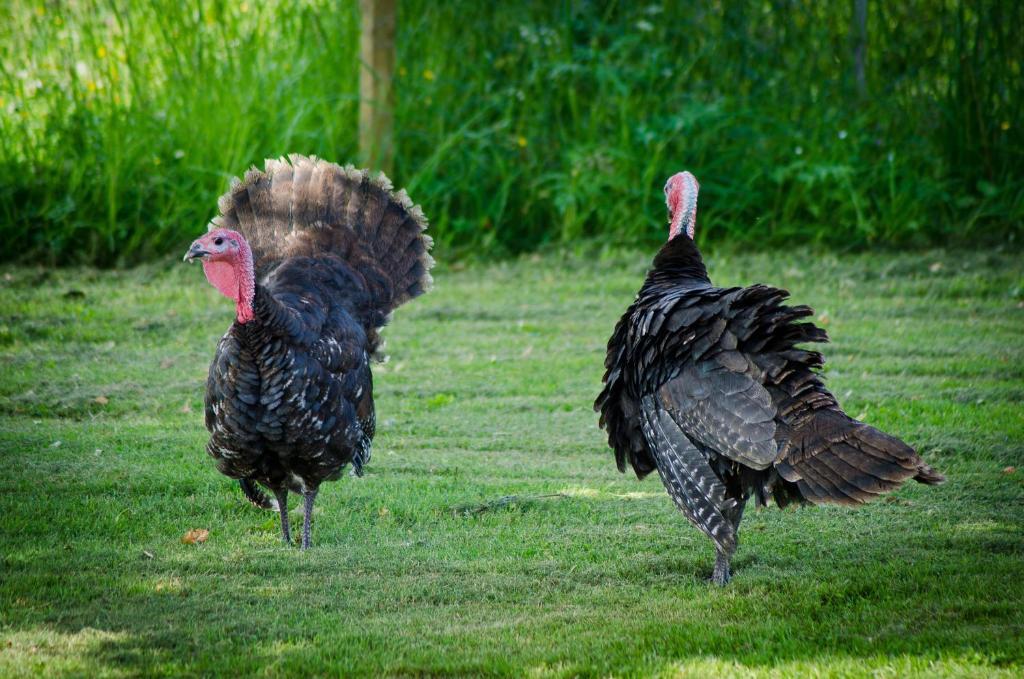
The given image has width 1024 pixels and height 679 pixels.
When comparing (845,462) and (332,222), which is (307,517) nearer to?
(332,222)

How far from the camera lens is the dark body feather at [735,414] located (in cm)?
414

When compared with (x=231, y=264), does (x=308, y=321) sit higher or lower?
lower

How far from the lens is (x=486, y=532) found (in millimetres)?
5074

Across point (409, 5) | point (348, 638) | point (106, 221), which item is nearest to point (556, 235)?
point (409, 5)

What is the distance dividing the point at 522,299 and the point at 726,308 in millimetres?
4854

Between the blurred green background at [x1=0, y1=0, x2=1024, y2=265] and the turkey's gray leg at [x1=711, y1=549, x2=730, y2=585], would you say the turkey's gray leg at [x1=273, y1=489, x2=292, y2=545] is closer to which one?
the turkey's gray leg at [x1=711, y1=549, x2=730, y2=585]

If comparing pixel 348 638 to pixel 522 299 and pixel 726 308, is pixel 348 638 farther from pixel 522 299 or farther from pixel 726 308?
pixel 522 299

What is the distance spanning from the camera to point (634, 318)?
4.92 meters

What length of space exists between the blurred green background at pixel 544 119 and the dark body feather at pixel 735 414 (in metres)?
5.62

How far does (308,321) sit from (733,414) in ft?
6.00

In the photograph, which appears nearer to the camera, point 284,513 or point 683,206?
point 284,513

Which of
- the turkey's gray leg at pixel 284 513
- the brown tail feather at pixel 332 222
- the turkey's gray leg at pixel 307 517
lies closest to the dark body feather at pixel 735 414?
the turkey's gray leg at pixel 307 517

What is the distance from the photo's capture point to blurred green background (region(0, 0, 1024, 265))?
33.4 feet

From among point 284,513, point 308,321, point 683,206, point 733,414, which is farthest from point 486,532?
point 683,206
